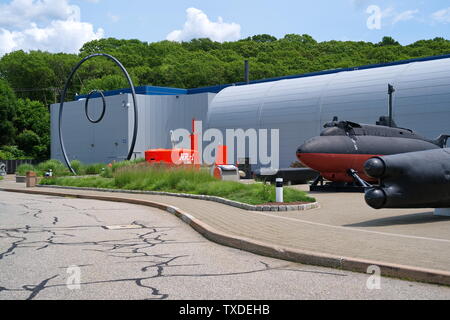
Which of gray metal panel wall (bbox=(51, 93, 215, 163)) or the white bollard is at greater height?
gray metal panel wall (bbox=(51, 93, 215, 163))

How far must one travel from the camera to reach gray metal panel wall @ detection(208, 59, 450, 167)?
31.6m

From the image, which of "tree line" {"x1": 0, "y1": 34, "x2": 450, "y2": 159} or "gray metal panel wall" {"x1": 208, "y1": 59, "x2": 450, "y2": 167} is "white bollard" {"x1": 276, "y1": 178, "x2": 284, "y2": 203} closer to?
"gray metal panel wall" {"x1": 208, "y1": 59, "x2": 450, "y2": 167}

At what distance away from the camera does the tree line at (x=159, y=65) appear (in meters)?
72.8

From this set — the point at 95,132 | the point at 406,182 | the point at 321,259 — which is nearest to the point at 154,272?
the point at 321,259

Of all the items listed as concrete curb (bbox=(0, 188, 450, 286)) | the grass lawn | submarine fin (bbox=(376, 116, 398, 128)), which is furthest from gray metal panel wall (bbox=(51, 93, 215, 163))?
concrete curb (bbox=(0, 188, 450, 286))

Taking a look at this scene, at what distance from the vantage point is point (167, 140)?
169 ft

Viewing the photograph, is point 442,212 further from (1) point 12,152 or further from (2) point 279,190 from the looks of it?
(1) point 12,152

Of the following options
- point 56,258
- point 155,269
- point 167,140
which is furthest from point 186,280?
point 167,140

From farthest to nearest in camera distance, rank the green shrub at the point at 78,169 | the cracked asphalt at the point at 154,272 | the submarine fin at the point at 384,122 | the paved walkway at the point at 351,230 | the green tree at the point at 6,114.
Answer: the green tree at the point at 6,114, the green shrub at the point at 78,169, the submarine fin at the point at 384,122, the paved walkway at the point at 351,230, the cracked asphalt at the point at 154,272

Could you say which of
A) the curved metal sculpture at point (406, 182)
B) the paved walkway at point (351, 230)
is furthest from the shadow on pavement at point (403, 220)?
the curved metal sculpture at point (406, 182)

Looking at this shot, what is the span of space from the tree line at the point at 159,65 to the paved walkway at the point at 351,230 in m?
59.6

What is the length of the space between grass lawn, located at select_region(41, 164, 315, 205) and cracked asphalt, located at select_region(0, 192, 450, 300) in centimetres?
475

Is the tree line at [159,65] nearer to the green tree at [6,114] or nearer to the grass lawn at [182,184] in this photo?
the green tree at [6,114]

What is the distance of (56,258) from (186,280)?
8.55ft
